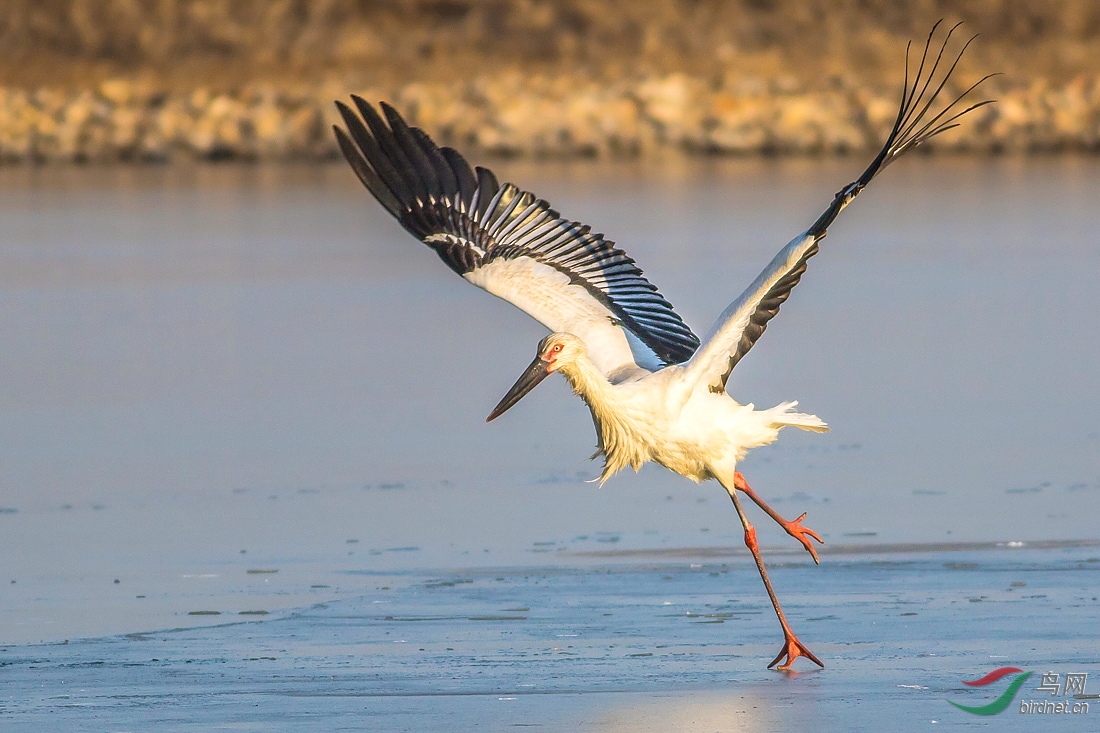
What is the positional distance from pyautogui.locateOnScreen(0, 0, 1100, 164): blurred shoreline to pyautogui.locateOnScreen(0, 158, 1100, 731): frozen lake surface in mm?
15459

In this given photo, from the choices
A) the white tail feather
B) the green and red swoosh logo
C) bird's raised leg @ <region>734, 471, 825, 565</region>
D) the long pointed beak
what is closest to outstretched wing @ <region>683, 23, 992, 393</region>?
the white tail feather

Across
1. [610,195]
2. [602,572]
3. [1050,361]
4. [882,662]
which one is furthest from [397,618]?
[610,195]

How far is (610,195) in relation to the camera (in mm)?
26469

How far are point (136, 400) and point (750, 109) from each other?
24483 millimetres

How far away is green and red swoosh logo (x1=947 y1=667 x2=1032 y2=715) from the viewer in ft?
21.3

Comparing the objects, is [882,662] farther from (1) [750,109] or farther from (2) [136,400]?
(1) [750,109]

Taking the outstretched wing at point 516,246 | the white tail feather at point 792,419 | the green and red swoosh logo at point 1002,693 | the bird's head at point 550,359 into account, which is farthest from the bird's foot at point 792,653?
the outstretched wing at point 516,246

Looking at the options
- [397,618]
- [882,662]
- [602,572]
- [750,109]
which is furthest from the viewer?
[750,109]

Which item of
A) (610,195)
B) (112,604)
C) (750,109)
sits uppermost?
(750,109)

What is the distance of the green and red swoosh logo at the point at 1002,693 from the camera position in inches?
255

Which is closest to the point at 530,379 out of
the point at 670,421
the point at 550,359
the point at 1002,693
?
the point at 550,359

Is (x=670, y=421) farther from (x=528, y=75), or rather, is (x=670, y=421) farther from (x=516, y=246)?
(x=528, y=75)

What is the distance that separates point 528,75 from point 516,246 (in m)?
41.2

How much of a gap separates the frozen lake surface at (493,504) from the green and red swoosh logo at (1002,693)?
83mm
